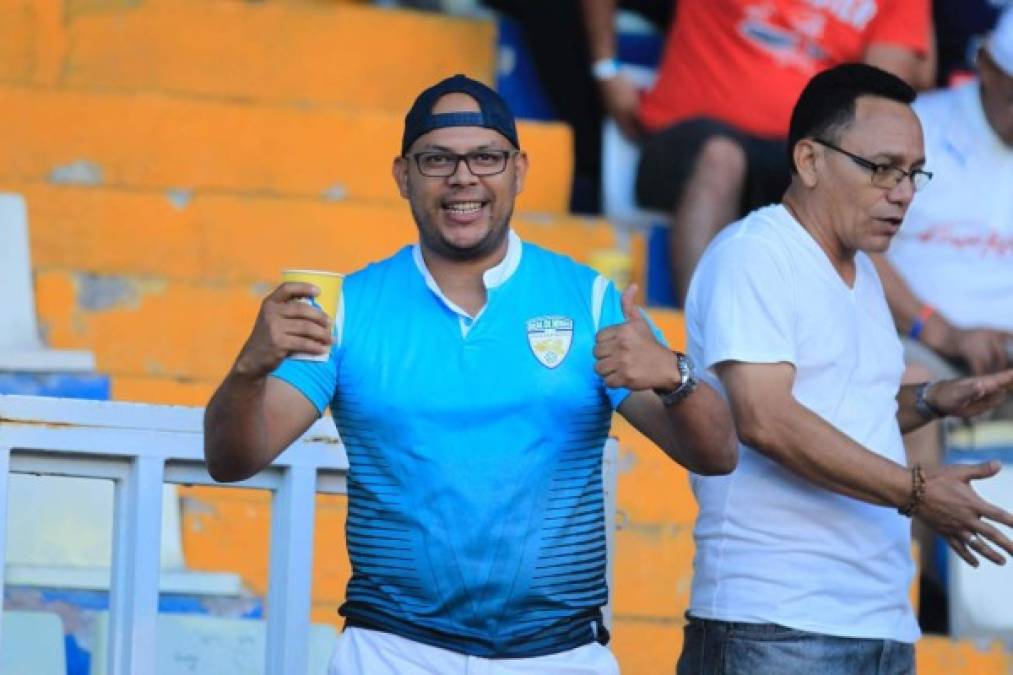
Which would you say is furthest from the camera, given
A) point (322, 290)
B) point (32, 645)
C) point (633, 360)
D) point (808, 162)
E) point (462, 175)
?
point (32, 645)

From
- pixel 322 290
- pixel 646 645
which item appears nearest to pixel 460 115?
pixel 322 290

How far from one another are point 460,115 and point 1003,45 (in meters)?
2.66

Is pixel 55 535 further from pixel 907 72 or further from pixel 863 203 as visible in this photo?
pixel 907 72

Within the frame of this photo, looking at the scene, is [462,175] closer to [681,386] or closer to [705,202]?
[681,386]

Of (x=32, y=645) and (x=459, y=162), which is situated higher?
(x=459, y=162)

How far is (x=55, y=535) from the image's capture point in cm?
475

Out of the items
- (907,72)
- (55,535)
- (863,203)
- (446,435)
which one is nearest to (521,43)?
(907,72)

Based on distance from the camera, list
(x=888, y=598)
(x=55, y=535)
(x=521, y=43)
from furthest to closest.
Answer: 1. (x=521, y=43)
2. (x=55, y=535)
3. (x=888, y=598)

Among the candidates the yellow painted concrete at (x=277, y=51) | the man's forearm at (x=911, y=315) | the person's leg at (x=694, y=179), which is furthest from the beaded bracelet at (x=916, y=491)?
the yellow painted concrete at (x=277, y=51)

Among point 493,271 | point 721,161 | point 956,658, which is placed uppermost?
point 721,161

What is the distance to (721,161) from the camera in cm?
574

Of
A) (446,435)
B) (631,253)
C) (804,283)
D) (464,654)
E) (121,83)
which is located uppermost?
(121,83)

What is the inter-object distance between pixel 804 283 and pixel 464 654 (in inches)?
36.3

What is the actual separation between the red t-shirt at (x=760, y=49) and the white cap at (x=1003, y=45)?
1.78ft
